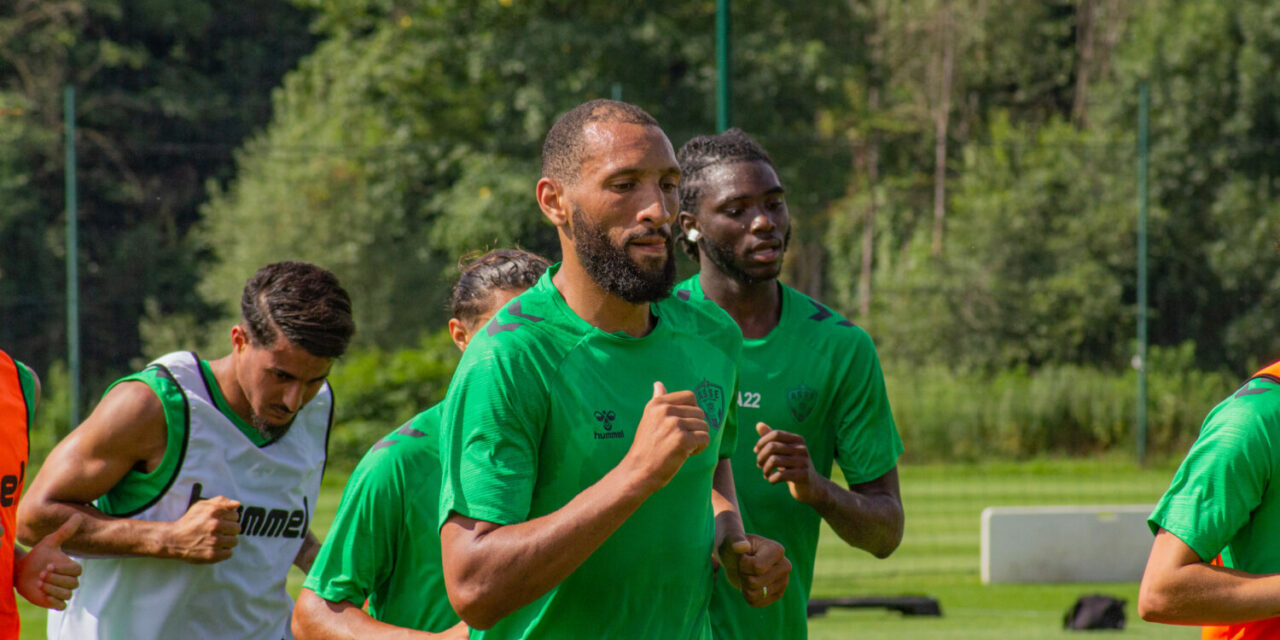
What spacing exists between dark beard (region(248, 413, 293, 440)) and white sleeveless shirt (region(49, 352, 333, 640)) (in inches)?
0.7

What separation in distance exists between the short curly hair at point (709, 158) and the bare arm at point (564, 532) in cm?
185

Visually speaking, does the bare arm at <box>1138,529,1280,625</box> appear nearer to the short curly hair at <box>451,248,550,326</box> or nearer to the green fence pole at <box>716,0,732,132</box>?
the short curly hair at <box>451,248,550,326</box>

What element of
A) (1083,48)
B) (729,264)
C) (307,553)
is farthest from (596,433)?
(1083,48)

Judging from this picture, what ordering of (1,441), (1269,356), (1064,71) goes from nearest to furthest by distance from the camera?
(1,441)
(1269,356)
(1064,71)

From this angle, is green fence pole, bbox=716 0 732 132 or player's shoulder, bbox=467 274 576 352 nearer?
player's shoulder, bbox=467 274 576 352

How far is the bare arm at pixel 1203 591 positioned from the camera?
286cm

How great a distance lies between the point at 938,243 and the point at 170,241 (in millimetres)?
12901

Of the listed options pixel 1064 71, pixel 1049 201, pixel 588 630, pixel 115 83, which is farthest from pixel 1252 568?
pixel 1064 71

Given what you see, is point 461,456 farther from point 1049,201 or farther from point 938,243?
point 938,243

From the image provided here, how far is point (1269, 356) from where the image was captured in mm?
15656

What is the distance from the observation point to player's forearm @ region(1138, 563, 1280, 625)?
2859 mm

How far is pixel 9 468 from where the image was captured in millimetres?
3576

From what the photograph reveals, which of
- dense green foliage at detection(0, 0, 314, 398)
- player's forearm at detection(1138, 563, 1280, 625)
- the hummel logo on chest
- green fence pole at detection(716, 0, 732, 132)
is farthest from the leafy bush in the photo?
the hummel logo on chest

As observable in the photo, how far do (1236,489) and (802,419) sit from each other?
1275 mm
